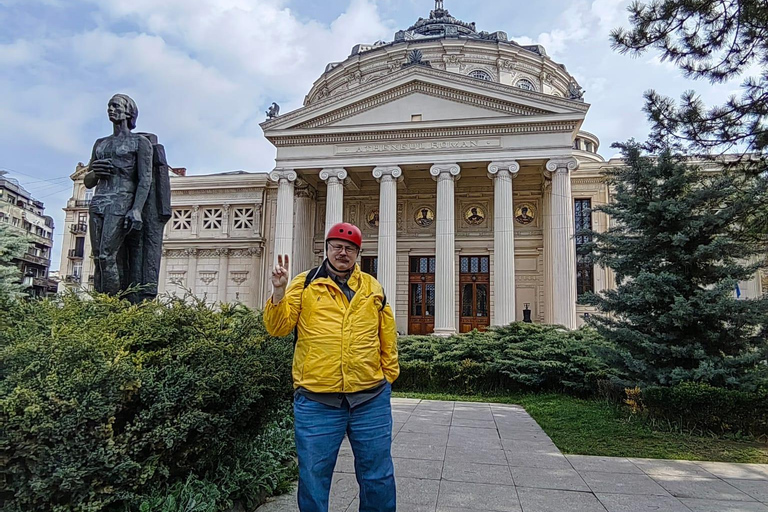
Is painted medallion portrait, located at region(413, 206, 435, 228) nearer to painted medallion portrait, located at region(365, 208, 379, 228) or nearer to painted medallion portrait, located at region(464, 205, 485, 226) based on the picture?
painted medallion portrait, located at region(464, 205, 485, 226)

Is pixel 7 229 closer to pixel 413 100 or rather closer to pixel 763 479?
pixel 413 100

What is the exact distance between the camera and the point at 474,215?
93.0 ft

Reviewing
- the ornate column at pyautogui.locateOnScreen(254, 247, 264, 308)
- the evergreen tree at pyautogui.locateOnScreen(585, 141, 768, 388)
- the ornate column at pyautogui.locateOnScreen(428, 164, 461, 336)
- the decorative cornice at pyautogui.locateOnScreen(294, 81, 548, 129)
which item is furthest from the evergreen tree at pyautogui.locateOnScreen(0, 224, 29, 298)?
the evergreen tree at pyautogui.locateOnScreen(585, 141, 768, 388)

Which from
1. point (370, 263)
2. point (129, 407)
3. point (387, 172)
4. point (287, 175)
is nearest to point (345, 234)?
point (129, 407)

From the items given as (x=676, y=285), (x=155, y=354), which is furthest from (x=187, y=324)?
(x=676, y=285)

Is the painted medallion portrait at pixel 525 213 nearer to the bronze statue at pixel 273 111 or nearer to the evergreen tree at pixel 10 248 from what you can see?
the bronze statue at pixel 273 111

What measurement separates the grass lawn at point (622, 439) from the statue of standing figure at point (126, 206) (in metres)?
6.08

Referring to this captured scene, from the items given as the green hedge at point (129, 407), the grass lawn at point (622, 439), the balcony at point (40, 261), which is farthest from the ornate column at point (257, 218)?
the balcony at point (40, 261)

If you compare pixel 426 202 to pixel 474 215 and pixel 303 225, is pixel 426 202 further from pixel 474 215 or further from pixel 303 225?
pixel 303 225

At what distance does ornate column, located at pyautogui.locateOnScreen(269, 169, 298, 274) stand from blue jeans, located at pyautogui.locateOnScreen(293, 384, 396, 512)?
74.4 feet

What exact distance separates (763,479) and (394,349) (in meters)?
5.13

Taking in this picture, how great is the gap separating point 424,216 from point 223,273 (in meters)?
12.9

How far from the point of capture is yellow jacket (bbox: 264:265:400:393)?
296 cm

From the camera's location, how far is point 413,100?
2517cm
